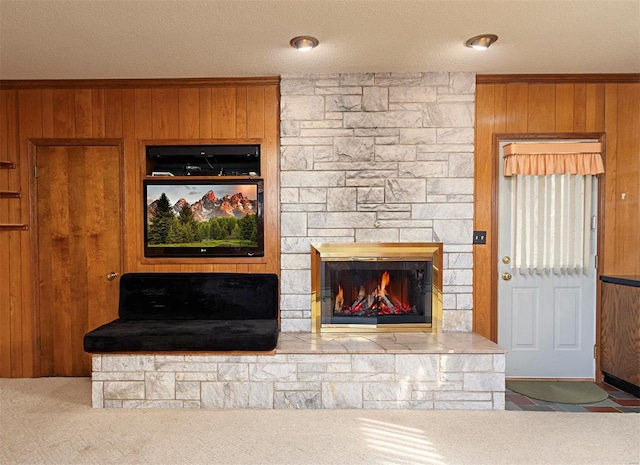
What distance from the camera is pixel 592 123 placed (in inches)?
131

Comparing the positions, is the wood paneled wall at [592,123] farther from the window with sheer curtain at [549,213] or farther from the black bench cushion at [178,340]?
the black bench cushion at [178,340]

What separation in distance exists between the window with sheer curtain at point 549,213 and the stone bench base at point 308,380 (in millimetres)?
1068

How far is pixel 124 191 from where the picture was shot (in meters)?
3.39

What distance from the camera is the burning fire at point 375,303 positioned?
3.38 meters

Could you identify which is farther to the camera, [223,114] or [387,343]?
[223,114]

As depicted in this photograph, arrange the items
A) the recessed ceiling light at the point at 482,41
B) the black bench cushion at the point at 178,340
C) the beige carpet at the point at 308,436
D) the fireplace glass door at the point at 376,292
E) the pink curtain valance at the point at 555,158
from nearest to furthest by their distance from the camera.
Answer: the beige carpet at the point at 308,436, the recessed ceiling light at the point at 482,41, the black bench cushion at the point at 178,340, the pink curtain valance at the point at 555,158, the fireplace glass door at the point at 376,292

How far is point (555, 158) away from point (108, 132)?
3.80 meters

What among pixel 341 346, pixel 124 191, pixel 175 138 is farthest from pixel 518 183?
pixel 124 191

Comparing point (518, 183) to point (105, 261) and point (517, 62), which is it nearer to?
point (517, 62)

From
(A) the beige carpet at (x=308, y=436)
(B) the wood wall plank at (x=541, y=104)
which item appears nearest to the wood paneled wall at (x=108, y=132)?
(A) the beige carpet at (x=308, y=436)

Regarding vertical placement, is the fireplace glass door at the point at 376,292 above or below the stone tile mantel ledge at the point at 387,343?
above

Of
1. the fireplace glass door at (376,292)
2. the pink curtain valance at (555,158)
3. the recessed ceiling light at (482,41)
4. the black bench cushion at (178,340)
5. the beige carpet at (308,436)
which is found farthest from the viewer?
the fireplace glass door at (376,292)

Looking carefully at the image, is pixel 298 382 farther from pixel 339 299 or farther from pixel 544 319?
pixel 544 319

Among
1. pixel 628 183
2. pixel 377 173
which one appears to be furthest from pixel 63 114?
pixel 628 183
